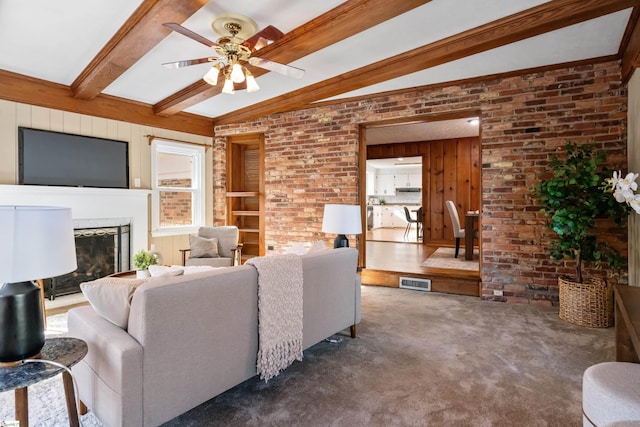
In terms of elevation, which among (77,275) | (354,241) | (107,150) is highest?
(107,150)

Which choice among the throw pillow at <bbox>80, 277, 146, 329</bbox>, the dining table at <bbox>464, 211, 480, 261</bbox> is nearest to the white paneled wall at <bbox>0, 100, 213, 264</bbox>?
the throw pillow at <bbox>80, 277, 146, 329</bbox>

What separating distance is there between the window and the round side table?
3.88m

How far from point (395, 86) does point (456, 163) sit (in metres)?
3.78

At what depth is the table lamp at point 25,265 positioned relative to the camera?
133cm

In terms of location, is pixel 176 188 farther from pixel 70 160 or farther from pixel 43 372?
pixel 43 372

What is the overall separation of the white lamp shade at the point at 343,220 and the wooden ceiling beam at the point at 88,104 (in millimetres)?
3317

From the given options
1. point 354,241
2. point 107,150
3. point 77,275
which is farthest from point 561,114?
point 77,275

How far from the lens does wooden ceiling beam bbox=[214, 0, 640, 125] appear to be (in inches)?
108

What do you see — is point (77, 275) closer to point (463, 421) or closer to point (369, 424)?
point (369, 424)

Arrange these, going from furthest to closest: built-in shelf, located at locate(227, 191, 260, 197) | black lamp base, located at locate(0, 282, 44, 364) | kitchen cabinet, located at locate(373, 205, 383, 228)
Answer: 1. kitchen cabinet, located at locate(373, 205, 383, 228)
2. built-in shelf, located at locate(227, 191, 260, 197)
3. black lamp base, located at locate(0, 282, 44, 364)

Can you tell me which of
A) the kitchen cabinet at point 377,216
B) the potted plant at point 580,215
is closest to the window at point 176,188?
the potted plant at point 580,215

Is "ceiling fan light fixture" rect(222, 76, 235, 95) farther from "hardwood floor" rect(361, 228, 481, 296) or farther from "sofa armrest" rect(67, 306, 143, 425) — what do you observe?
"hardwood floor" rect(361, 228, 481, 296)

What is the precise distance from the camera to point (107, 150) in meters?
4.64

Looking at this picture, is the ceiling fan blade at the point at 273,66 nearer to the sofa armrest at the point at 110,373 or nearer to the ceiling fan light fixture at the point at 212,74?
the ceiling fan light fixture at the point at 212,74
